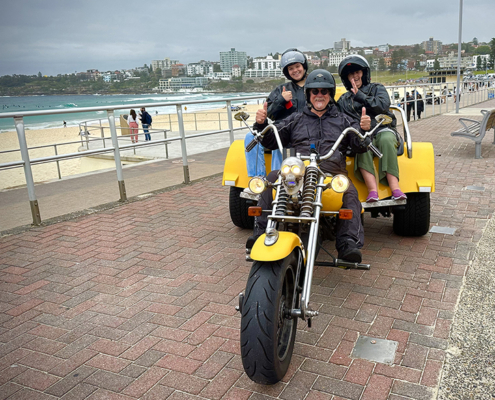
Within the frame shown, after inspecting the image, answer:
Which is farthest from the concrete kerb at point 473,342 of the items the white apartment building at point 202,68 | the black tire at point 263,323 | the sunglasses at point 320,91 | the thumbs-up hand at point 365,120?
the white apartment building at point 202,68

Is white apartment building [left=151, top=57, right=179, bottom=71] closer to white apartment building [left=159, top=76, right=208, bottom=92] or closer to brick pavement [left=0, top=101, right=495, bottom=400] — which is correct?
white apartment building [left=159, top=76, right=208, bottom=92]

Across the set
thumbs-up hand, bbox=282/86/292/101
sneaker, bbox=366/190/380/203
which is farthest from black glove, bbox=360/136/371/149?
thumbs-up hand, bbox=282/86/292/101

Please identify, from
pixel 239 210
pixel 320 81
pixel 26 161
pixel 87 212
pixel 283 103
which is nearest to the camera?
pixel 320 81

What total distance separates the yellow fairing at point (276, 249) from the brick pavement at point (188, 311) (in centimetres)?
71

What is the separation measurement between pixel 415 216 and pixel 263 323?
278cm

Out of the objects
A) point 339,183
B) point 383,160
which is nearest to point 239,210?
point 383,160

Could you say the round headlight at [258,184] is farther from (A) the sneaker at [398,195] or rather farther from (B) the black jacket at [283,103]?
(B) the black jacket at [283,103]

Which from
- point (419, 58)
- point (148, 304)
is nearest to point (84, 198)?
point (148, 304)

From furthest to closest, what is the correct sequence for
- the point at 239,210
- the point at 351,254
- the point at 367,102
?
the point at 239,210 < the point at 367,102 < the point at 351,254

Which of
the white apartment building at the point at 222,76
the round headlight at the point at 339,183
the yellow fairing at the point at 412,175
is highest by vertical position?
the white apartment building at the point at 222,76

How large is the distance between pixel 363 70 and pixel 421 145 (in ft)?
3.17

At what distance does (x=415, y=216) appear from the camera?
4.65m

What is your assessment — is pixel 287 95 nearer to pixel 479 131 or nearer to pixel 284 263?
pixel 284 263

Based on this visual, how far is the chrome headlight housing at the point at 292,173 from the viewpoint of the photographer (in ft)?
9.44
